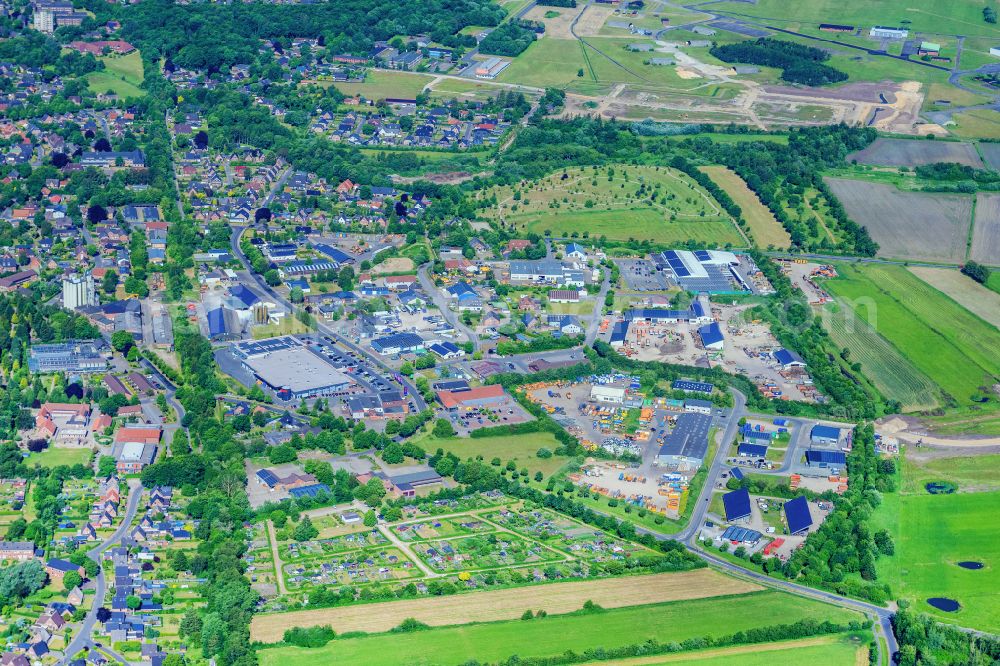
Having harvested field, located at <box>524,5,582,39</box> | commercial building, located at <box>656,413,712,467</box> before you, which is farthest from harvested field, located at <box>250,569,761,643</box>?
harvested field, located at <box>524,5,582,39</box>

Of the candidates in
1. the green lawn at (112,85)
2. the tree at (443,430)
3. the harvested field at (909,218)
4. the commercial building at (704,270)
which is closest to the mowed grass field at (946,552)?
the tree at (443,430)

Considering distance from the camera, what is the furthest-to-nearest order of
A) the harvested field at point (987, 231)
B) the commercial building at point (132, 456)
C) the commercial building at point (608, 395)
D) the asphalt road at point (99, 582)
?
the harvested field at point (987, 231)
the commercial building at point (608, 395)
the commercial building at point (132, 456)
the asphalt road at point (99, 582)

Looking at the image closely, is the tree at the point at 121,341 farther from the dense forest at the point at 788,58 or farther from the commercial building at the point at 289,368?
the dense forest at the point at 788,58

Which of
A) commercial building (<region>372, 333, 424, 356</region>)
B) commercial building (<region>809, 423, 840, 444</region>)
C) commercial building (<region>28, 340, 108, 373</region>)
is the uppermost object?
commercial building (<region>809, 423, 840, 444</region>)

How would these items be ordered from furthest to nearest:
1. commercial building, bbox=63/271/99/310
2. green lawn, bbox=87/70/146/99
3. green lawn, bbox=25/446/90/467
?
green lawn, bbox=87/70/146/99
commercial building, bbox=63/271/99/310
green lawn, bbox=25/446/90/467

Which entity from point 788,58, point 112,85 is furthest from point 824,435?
point 112,85

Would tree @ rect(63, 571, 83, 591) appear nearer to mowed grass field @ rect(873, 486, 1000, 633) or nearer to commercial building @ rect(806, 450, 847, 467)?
mowed grass field @ rect(873, 486, 1000, 633)

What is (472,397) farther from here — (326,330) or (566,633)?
(566,633)
